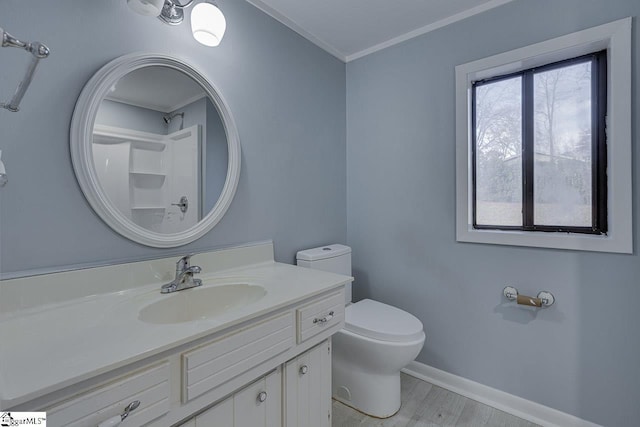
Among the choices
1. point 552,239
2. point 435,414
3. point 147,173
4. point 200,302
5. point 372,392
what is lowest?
point 435,414

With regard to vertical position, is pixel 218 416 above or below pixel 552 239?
below

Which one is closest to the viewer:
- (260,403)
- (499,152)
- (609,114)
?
(260,403)

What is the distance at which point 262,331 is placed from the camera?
93 centimetres

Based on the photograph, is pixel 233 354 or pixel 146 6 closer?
pixel 233 354

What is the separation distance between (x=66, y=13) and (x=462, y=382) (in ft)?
8.43

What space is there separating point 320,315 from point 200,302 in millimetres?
494

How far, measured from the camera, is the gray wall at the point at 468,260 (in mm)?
1347

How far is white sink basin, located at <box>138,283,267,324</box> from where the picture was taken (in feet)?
3.39

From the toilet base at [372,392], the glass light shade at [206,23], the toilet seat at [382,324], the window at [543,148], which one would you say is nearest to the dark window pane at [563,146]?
the window at [543,148]

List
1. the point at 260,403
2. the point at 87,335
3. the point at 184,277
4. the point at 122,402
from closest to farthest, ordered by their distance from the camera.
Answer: the point at 122,402, the point at 87,335, the point at 260,403, the point at 184,277

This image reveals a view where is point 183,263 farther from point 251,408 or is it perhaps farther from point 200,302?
point 251,408

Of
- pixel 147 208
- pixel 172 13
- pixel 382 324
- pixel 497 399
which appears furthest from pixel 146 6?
pixel 497 399

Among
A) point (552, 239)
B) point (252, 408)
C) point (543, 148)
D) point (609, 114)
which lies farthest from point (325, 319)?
point (609, 114)

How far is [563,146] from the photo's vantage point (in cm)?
152
